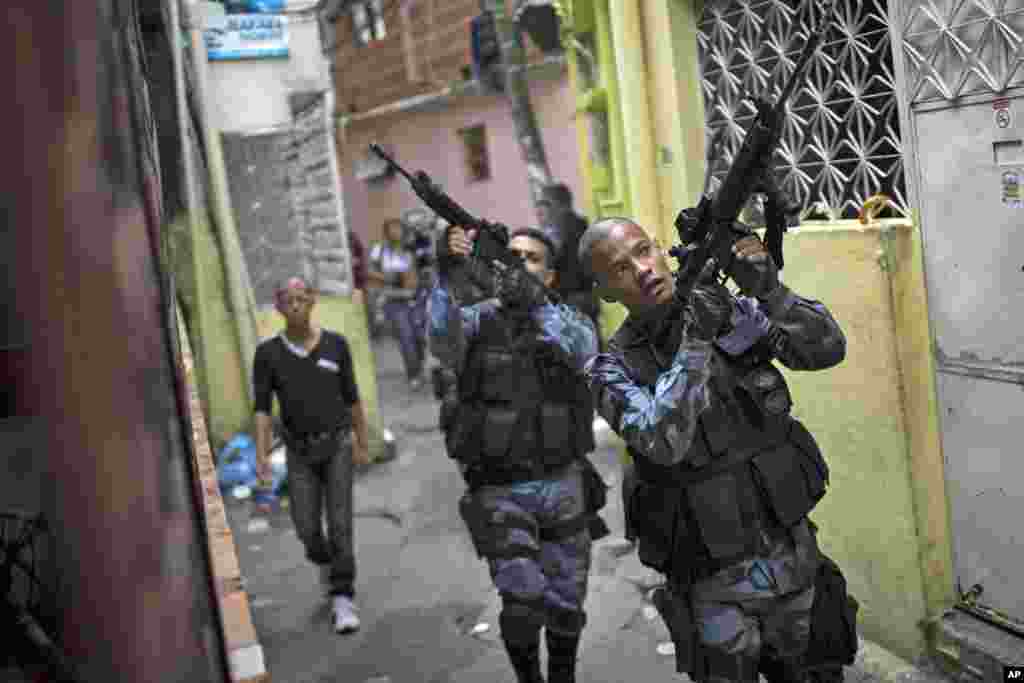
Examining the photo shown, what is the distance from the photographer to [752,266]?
2.91 metres

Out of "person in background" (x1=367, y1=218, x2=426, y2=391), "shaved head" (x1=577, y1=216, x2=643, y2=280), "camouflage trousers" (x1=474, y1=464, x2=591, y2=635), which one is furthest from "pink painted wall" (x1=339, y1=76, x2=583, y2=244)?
"shaved head" (x1=577, y1=216, x2=643, y2=280)

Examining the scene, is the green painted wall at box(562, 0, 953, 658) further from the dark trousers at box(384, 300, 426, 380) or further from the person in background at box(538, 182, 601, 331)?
the dark trousers at box(384, 300, 426, 380)

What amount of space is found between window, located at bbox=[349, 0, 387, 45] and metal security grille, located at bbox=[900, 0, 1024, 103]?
54.1ft

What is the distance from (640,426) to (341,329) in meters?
6.57

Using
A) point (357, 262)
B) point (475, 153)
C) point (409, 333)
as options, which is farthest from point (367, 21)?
point (409, 333)

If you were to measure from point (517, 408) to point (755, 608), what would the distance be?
4.97 ft

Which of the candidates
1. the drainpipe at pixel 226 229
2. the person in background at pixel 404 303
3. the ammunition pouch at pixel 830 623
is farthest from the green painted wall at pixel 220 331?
the ammunition pouch at pixel 830 623

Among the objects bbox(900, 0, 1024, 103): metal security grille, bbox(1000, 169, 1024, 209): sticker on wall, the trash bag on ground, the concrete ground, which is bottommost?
the concrete ground

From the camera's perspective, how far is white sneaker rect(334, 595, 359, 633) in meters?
5.57

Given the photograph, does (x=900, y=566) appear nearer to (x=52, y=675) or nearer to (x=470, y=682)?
(x=470, y=682)

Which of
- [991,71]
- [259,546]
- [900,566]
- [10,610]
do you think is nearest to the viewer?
[10,610]

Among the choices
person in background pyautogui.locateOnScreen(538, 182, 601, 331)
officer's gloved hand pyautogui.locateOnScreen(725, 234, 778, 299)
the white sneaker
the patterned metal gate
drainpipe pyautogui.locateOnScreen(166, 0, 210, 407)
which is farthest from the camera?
drainpipe pyautogui.locateOnScreen(166, 0, 210, 407)

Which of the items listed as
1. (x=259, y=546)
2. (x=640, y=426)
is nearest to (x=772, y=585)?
(x=640, y=426)

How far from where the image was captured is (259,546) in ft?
24.1
